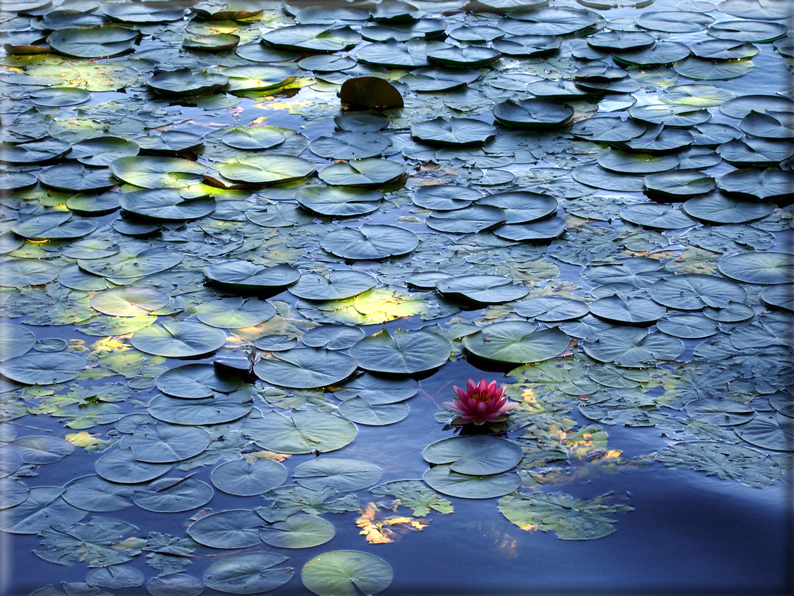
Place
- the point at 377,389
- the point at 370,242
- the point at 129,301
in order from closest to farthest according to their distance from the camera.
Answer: the point at 377,389, the point at 129,301, the point at 370,242

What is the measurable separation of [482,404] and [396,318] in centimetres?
57

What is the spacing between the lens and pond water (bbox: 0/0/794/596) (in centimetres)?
203

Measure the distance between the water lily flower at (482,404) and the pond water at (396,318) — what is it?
4cm

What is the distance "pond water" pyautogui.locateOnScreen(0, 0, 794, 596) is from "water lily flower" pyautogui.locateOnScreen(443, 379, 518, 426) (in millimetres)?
36

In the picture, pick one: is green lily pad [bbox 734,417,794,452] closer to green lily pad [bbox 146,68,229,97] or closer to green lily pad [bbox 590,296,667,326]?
green lily pad [bbox 590,296,667,326]

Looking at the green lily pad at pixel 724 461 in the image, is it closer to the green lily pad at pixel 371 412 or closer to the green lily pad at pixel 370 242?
the green lily pad at pixel 371 412

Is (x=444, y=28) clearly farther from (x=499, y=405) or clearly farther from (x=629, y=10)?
(x=499, y=405)

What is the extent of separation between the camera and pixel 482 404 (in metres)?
2.34

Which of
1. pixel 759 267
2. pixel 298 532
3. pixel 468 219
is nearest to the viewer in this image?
pixel 298 532

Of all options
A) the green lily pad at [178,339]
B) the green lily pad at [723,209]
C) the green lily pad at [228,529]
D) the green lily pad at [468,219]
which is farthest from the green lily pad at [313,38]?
the green lily pad at [228,529]

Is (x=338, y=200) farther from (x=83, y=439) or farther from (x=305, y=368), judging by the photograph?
(x=83, y=439)

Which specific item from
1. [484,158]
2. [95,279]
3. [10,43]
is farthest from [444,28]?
[95,279]

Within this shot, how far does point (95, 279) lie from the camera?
3004 mm

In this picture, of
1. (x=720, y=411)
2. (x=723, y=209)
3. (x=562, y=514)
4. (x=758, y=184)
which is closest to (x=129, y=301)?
(x=562, y=514)
